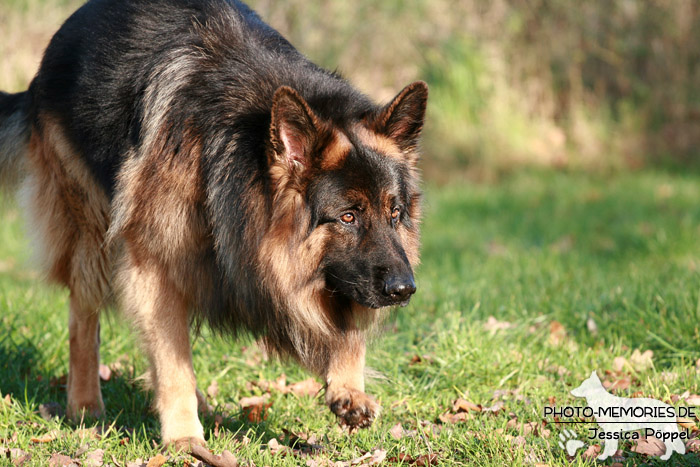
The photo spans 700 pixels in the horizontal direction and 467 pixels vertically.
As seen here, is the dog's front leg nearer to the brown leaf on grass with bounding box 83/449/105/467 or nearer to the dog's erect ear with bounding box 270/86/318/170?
the brown leaf on grass with bounding box 83/449/105/467

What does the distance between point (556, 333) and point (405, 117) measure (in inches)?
79.5

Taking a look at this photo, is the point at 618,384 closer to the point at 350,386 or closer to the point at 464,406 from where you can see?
the point at 464,406

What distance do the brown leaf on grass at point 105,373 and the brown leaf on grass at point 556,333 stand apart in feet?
8.99

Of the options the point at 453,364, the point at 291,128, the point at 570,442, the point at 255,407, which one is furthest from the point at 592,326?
the point at 291,128

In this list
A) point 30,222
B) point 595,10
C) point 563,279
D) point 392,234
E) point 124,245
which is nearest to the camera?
point 392,234

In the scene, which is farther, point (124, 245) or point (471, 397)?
point (471, 397)

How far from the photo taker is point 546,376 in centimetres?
440

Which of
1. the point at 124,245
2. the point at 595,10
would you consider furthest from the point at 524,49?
the point at 124,245

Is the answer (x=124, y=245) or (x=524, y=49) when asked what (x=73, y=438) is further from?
(x=524, y=49)

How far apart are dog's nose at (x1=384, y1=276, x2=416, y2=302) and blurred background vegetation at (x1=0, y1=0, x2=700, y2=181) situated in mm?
8692

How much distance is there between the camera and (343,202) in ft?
11.3

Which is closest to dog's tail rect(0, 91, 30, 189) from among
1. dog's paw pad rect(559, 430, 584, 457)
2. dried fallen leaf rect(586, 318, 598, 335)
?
dog's paw pad rect(559, 430, 584, 457)

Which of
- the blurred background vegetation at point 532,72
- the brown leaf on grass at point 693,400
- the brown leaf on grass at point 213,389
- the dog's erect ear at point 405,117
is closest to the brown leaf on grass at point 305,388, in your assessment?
the brown leaf on grass at point 213,389

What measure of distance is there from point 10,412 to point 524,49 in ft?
34.5
